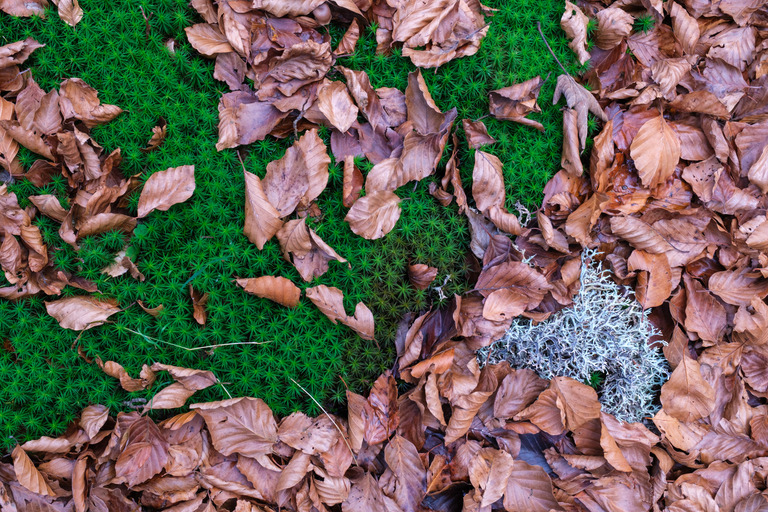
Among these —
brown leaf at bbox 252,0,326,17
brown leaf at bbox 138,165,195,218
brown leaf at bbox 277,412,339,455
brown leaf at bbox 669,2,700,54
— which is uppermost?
brown leaf at bbox 252,0,326,17

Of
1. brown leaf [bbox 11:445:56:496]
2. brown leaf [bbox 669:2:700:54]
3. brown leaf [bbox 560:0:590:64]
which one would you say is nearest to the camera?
brown leaf [bbox 11:445:56:496]

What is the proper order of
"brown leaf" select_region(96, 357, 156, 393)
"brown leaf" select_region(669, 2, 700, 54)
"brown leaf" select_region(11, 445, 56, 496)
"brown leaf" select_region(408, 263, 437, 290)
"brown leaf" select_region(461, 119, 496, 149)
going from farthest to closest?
"brown leaf" select_region(669, 2, 700, 54) < "brown leaf" select_region(461, 119, 496, 149) < "brown leaf" select_region(408, 263, 437, 290) < "brown leaf" select_region(96, 357, 156, 393) < "brown leaf" select_region(11, 445, 56, 496)

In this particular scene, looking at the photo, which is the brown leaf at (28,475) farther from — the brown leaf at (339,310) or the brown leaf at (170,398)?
the brown leaf at (339,310)

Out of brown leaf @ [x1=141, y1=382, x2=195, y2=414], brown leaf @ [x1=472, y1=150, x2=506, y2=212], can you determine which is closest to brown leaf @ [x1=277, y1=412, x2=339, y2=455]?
brown leaf @ [x1=141, y1=382, x2=195, y2=414]

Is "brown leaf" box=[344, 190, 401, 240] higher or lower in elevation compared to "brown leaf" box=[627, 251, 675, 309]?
higher

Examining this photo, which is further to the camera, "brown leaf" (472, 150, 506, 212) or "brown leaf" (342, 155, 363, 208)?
"brown leaf" (472, 150, 506, 212)

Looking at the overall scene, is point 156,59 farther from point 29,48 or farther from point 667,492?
point 667,492

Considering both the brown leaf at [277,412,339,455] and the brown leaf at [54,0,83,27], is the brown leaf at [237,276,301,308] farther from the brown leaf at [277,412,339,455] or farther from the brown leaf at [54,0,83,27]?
the brown leaf at [54,0,83,27]
